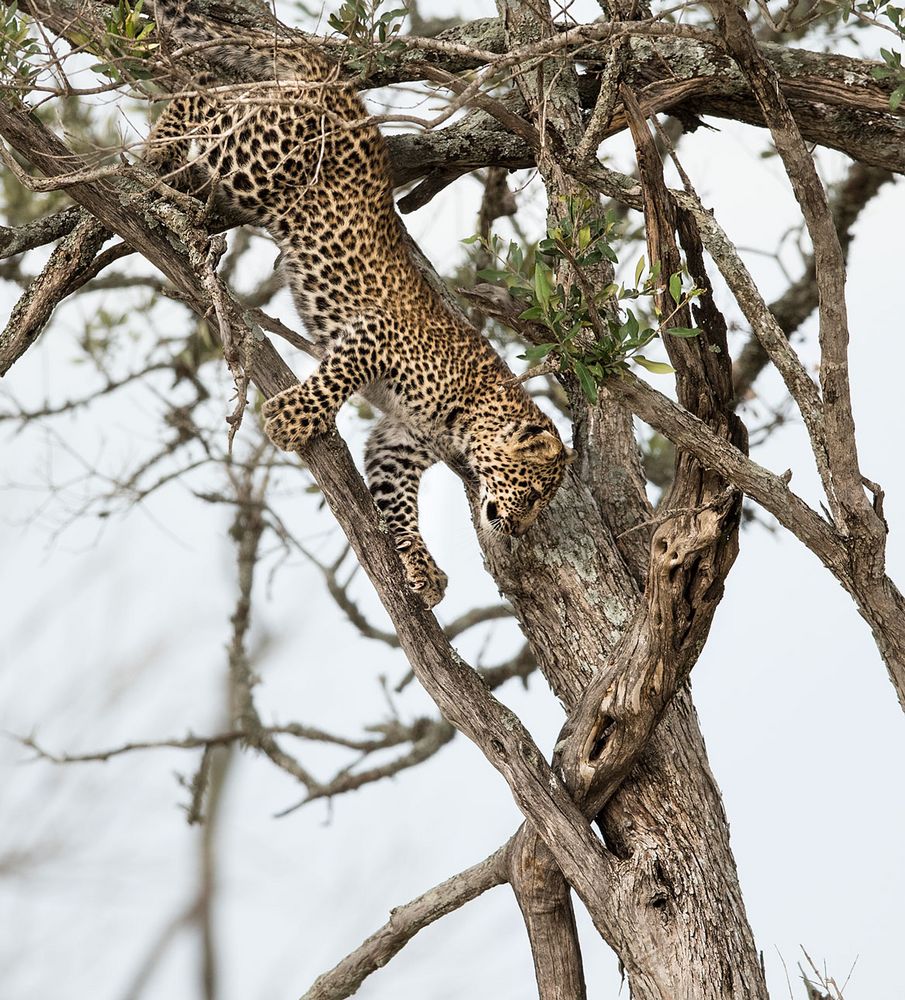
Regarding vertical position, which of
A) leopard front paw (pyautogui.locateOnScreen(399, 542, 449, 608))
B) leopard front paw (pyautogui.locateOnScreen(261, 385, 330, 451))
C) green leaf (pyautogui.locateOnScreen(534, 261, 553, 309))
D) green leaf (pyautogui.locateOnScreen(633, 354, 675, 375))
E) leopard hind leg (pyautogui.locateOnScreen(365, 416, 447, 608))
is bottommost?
green leaf (pyautogui.locateOnScreen(633, 354, 675, 375))

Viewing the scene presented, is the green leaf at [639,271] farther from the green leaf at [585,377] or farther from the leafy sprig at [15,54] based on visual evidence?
the leafy sprig at [15,54]

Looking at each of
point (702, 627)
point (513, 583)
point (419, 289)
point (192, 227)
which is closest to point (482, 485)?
point (513, 583)

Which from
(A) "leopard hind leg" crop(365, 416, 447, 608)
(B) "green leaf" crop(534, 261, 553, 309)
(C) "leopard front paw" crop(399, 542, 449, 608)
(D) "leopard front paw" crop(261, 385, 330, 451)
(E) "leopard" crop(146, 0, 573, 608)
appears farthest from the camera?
(A) "leopard hind leg" crop(365, 416, 447, 608)

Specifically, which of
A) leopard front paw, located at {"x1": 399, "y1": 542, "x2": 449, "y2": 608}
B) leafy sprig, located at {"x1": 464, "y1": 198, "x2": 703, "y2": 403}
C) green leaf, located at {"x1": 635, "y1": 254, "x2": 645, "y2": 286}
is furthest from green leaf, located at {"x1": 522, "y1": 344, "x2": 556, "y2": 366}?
leopard front paw, located at {"x1": 399, "y1": 542, "x2": 449, "y2": 608}

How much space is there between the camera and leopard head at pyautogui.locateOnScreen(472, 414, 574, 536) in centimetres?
521

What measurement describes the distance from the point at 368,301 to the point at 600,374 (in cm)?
147

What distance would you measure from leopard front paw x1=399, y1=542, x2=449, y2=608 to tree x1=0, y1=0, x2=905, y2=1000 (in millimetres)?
253

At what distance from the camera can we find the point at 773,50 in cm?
533

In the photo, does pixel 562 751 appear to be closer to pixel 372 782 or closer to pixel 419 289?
pixel 419 289

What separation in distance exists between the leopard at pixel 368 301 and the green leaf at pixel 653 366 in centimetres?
121

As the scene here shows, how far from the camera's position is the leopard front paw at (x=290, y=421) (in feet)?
15.0

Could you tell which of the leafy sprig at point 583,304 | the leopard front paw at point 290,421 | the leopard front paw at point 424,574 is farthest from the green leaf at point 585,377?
the leopard front paw at point 424,574

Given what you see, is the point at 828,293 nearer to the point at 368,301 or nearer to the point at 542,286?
the point at 542,286

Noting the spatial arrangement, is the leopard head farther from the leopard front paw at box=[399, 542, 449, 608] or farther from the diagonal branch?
the diagonal branch
